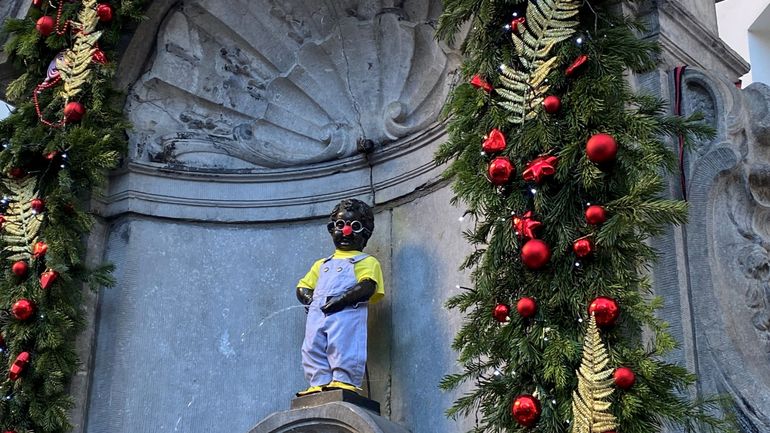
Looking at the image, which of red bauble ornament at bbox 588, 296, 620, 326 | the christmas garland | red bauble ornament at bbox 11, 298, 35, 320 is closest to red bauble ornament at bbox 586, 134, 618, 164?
red bauble ornament at bbox 588, 296, 620, 326

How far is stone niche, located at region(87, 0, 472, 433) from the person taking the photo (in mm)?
5734

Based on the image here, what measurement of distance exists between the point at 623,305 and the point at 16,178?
121 inches

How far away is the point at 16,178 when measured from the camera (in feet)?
19.1

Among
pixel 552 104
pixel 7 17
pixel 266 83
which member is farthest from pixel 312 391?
pixel 7 17

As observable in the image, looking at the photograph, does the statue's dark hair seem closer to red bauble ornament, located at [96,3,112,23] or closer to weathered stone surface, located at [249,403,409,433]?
weathered stone surface, located at [249,403,409,433]

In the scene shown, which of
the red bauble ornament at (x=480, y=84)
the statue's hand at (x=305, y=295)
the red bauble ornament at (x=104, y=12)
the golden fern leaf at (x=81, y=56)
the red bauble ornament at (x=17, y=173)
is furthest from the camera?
the red bauble ornament at (x=104, y=12)

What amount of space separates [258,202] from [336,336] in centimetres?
122

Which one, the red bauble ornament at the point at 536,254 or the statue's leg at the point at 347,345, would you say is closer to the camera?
the red bauble ornament at the point at 536,254

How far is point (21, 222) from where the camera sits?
5734 mm

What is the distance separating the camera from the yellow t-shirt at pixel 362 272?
5.43 meters

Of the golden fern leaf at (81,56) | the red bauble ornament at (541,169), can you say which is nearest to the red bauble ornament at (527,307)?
the red bauble ornament at (541,169)

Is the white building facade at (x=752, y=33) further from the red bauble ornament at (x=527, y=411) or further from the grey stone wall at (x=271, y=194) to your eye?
the red bauble ornament at (x=527, y=411)

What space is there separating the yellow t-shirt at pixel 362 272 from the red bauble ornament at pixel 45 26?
5.81ft

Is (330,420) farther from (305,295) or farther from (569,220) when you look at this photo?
(569,220)
